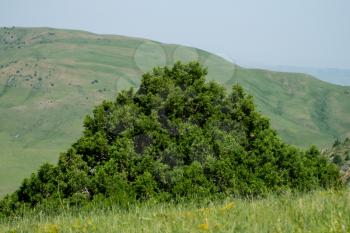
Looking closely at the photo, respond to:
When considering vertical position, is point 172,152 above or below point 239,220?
below

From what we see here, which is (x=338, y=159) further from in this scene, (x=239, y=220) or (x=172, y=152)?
(x=239, y=220)

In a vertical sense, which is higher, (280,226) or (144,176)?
(280,226)

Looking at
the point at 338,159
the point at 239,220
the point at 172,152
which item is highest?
the point at 239,220

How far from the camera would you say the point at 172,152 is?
96.9ft

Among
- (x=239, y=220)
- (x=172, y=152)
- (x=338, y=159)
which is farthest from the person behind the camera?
(x=338, y=159)

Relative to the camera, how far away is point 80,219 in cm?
883

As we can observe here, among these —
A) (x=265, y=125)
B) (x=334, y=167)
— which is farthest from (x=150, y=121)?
(x=334, y=167)

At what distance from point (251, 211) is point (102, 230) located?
2.27 meters

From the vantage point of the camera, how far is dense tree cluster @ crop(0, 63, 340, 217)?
28.5m

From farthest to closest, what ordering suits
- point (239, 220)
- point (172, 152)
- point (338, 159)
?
point (338, 159) → point (172, 152) → point (239, 220)

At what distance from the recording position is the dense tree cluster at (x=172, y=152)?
93.4 feet

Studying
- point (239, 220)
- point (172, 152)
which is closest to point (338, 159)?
point (172, 152)

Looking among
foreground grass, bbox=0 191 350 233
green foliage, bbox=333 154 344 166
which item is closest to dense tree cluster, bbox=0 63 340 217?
foreground grass, bbox=0 191 350 233

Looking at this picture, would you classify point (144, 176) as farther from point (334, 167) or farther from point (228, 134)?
point (334, 167)
